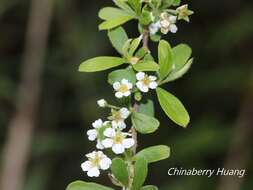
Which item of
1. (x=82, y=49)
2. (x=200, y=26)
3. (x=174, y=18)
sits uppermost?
(x=200, y=26)

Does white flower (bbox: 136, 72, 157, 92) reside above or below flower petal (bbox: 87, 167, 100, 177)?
above

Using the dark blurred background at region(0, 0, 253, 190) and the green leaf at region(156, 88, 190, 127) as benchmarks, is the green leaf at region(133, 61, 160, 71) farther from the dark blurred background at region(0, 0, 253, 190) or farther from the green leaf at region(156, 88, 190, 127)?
the dark blurred background at region(0, 0, 253, 190)

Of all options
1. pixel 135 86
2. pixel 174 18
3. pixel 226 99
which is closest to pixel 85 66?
pixel 135 86

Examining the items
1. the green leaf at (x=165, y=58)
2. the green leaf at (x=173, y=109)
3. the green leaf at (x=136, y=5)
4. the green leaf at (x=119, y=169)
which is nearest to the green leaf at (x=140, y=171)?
the green leaf at (x=119, y=169)

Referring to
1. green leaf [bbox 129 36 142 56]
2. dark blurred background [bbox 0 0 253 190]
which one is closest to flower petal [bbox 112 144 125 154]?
green leaf [bbox 129 36 142 56]

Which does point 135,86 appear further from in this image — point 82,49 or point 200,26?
point 200,26

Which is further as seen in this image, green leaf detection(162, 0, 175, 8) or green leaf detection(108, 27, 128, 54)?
green leaf detection(108, 27, 128, 54)

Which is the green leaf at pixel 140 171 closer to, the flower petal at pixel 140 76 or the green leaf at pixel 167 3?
the flower petal at pixel 140 76
